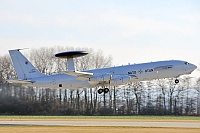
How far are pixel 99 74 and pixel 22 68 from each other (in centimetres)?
1343

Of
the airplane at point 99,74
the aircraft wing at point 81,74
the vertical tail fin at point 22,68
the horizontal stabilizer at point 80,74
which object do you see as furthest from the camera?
the vertical tail fin at point 22,68

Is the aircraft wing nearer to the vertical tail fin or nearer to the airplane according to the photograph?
the airplane

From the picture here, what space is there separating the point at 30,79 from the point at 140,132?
2547cm

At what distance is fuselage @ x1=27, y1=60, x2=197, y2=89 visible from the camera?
241ft

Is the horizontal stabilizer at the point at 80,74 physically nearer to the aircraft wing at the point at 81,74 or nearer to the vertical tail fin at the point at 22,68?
the aircraft wing at the point at 81,74

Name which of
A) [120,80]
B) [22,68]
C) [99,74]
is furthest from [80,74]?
[22,68]

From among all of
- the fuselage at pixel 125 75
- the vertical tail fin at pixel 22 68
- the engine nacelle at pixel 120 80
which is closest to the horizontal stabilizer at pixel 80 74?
the fuselage at pixel 125 75

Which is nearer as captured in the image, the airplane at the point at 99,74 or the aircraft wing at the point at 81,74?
the airplane at the point at 99,74

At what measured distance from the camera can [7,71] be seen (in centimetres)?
12144

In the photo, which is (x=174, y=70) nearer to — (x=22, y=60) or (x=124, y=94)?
(x=22, y=60)

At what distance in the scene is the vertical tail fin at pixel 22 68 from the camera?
81125mm

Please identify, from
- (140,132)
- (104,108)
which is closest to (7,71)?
(104,108)

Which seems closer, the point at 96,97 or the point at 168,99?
the point at 96,97

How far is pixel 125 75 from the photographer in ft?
246
